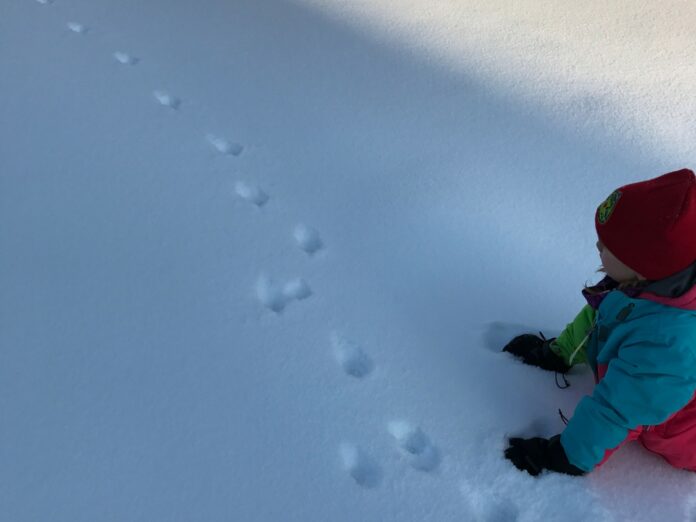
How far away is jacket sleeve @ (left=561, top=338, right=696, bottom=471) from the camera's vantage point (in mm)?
792

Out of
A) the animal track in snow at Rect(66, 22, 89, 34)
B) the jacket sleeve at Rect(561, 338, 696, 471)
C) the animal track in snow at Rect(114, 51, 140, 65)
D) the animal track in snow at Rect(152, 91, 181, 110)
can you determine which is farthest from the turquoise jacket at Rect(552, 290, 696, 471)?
the animal track in snow at Rect(66, 22, 89, 34)

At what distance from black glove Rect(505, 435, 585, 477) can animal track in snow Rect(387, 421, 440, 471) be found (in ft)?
0.37

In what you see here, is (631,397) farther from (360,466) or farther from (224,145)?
(224,145)

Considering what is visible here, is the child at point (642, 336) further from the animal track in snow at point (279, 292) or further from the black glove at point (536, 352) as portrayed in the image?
the animal track in snow at point (279, 292)

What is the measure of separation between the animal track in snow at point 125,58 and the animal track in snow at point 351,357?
118 centimetres

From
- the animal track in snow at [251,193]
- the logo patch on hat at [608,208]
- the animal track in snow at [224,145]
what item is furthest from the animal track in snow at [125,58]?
the logo patch on hat at [608,208]

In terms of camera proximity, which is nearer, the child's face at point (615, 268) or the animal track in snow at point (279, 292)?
the child's face at point (615, 268)

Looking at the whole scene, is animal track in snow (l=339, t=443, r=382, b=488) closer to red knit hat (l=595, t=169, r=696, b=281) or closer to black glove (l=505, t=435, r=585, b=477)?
black glove (l=505, t=435, r=585, b=477)

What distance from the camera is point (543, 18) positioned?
6.56 ft

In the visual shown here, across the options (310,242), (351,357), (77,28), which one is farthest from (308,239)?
(77,28)

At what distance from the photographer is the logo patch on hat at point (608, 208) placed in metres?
0.82

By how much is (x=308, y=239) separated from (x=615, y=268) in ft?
2.15

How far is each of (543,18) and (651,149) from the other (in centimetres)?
68

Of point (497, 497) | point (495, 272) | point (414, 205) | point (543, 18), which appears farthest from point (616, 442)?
point (543, 18)
